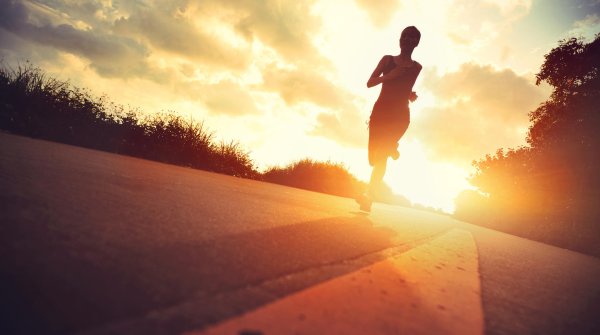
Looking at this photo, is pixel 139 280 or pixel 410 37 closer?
pixel 139 280

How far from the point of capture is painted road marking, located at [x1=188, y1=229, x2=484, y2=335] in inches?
33.5

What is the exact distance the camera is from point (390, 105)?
15.5 feet

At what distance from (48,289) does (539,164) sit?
2376 cm

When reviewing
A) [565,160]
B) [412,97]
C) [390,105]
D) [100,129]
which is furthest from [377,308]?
[565,160]

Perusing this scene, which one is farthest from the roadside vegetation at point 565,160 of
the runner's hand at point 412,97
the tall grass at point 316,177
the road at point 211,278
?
the road at point 211,278

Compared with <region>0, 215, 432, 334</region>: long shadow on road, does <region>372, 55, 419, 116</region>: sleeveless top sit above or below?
above

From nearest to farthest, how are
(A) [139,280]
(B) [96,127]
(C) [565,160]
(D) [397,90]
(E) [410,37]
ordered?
(A) [139,280]
(E) [410,37]
(D) [397,90]
(B) [96,127]
(C) [565,160]

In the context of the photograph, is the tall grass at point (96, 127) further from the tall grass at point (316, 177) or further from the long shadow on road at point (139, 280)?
the long shadow on road at point (139, 280)

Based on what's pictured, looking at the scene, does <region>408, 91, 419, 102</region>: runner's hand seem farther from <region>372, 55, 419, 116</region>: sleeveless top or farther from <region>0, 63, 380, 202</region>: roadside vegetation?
<region>0, 63, 380, 202</region>: roadside vegetation

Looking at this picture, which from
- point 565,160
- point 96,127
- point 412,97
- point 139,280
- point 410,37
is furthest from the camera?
point 565,160

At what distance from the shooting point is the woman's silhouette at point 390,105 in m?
4.59

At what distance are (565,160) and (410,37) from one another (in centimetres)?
1859

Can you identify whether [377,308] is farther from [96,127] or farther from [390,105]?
[96,127]

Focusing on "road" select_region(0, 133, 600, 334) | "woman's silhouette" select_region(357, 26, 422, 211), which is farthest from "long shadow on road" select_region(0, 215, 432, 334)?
"woman's silhouette" select_region(357, 26, 422, 211)
